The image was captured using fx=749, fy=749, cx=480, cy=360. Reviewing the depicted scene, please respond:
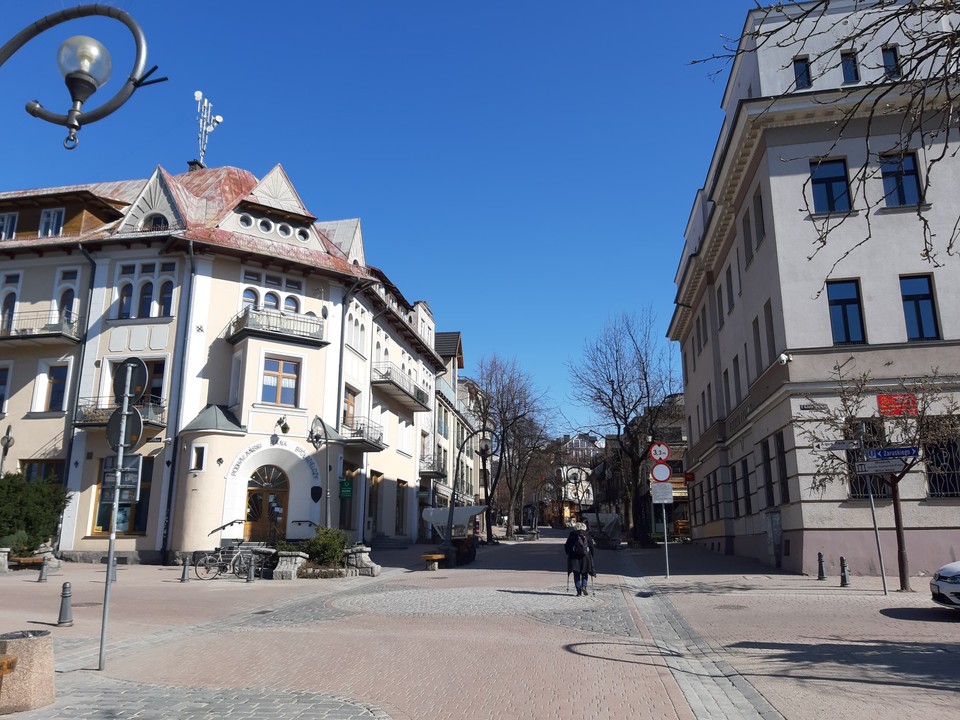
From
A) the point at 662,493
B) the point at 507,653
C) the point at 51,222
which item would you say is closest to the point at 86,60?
the point at 507,653

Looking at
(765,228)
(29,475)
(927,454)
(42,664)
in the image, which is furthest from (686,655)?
(29,475)

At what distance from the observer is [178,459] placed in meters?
29.0

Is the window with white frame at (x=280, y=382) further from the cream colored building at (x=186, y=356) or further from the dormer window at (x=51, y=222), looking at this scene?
the dormer window at (x=51, y=222)

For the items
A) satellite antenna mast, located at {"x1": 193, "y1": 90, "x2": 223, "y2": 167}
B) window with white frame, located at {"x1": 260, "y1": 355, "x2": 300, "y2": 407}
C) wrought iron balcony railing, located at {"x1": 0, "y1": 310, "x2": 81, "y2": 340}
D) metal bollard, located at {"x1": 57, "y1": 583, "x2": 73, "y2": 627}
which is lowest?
metal bollard, located at {"x1": 57, "y1": 583, "x2": 73, "y2": 627}

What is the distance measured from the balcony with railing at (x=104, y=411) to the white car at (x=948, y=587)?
84.3ft

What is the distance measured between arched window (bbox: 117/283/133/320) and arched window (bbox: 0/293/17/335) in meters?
4.85

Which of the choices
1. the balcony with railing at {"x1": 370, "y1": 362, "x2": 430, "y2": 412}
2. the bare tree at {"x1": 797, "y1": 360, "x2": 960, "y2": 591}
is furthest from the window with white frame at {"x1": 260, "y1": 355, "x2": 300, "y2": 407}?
the bare tree at {"x1": 797, "y1": 360, "x2": 960, "y2": 591}

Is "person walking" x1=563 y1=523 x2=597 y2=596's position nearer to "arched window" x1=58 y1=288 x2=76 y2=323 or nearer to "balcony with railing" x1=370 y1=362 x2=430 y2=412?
"balcony with railing" x1=370 y1=362 x2=430 y2=412

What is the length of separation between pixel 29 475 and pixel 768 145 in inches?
1183

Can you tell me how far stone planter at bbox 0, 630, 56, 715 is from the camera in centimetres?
656

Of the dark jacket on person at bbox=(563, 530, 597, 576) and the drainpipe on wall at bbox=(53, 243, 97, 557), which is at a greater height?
the drainpipe on wall at bbox=(53, 243, 97, 557)

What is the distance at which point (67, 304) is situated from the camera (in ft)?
104

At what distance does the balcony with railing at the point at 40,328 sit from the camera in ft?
99.1

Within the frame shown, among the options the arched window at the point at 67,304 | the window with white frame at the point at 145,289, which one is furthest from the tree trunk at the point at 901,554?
the arched window at the point at 67,304
